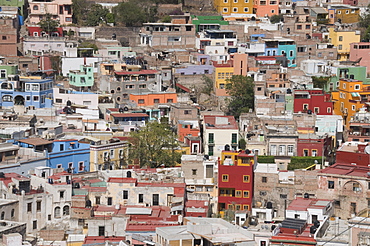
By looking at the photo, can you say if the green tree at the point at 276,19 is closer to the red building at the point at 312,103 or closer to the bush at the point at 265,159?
the red building at the point at 312,103

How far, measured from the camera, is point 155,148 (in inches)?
1955

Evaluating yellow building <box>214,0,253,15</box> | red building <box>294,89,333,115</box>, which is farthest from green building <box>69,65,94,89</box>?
yellow building <box>214,0,253,15</box>

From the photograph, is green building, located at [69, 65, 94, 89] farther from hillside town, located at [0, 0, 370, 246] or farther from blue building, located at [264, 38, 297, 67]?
blue building, located at [264, 38, 297, 67]

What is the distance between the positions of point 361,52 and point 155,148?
2295 centimetres

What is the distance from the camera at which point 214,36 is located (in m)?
70.2

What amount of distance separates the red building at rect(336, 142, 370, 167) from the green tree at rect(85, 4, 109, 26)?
1116 inches

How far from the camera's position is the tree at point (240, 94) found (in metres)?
59.2

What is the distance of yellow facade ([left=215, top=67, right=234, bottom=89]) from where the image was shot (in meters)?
62.8

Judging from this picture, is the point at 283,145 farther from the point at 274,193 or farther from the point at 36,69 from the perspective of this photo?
the point at 36,69

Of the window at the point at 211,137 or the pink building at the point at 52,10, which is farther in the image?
the pink building at the point at 52,10

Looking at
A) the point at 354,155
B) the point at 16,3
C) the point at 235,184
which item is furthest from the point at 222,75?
the point at 235,184

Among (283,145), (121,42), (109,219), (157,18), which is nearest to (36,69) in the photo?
(121,42)

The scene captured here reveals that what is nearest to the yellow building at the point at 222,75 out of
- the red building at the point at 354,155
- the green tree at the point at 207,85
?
the green tree at the point at 207,85

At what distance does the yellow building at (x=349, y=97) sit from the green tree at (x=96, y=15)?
67.5 ft
